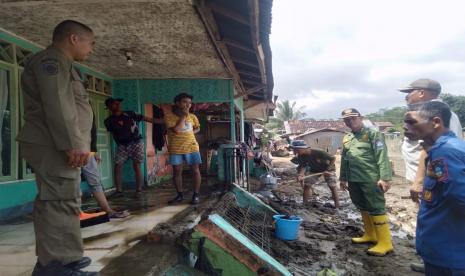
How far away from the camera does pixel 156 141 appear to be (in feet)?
26.9

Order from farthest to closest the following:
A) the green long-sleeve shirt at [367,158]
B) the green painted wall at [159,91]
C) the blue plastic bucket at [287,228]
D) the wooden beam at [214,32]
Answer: the green painted wall at [159,91] → the blue plastic bucket at [287,228] → the green long-sleeve shirt at [367,158] → the wooden beam at [214,32]

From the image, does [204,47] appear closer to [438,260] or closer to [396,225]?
[438,260]

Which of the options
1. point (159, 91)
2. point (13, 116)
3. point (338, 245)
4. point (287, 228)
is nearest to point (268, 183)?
point (159, 91)

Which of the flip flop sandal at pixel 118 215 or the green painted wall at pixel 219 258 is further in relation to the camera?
the flip flop sandal at pixel 118 215

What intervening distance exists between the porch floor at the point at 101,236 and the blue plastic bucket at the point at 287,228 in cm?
139

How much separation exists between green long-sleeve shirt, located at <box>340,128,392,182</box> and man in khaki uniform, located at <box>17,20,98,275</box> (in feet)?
12.2

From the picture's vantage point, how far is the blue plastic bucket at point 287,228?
4.77 metres

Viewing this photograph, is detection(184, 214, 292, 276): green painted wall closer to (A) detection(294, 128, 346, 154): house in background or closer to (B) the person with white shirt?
(B) the person with white shirt

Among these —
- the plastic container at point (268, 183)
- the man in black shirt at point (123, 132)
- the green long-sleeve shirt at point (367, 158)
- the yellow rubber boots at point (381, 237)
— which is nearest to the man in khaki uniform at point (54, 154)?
the man in black shirt at point (123, 132)

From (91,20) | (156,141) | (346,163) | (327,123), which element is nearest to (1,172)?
(91,20)

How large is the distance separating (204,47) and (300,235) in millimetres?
3456

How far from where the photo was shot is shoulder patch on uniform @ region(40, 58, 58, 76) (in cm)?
199

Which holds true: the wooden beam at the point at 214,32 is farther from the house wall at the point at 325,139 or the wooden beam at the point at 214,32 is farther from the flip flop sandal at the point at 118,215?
the house wall at the point at 325,139

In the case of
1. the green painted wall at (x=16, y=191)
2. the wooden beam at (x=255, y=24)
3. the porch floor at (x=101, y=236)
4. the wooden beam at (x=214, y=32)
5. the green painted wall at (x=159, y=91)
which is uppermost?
the wooden beam at (x=214, y=32)
